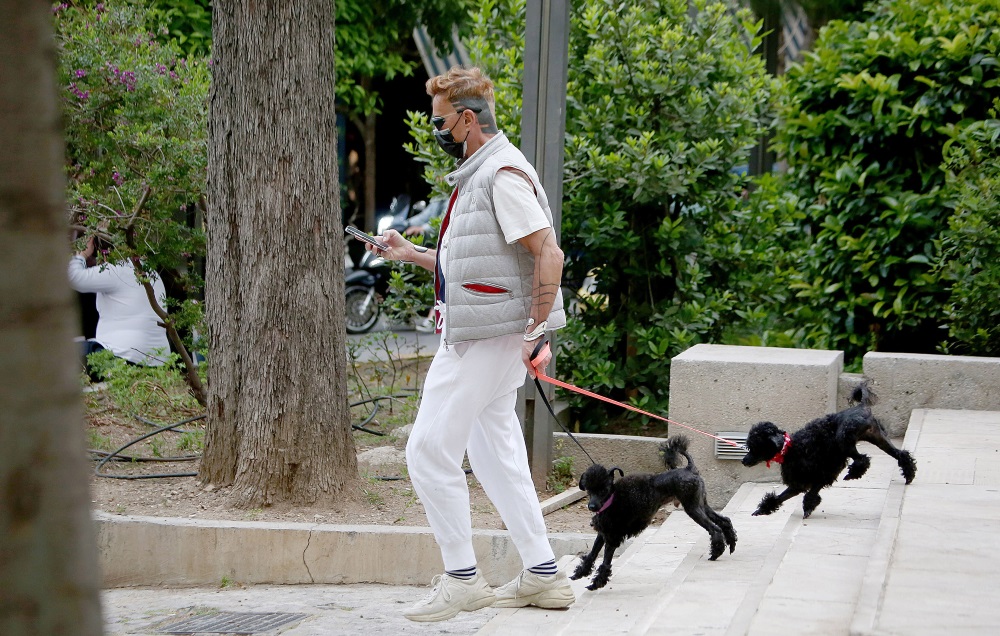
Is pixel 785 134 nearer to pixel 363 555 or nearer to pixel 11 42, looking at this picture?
pixel 363 555

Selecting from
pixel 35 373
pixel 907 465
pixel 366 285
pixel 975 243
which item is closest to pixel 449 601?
pixel 907 465

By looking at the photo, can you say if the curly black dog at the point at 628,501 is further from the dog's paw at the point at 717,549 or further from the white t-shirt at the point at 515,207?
the white t-shirt at the point at 515,207

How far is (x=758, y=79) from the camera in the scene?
7840 mm

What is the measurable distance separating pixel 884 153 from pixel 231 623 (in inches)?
221

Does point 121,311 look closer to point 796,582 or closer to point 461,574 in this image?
point 461,574

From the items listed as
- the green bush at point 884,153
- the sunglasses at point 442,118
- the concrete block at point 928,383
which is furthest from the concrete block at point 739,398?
the sunglasses at point 442,118

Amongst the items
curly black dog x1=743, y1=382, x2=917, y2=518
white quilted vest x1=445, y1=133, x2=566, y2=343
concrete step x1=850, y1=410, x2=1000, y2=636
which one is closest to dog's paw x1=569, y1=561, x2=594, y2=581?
curly black dog x1=743, y1=382, x2=917, y2=518

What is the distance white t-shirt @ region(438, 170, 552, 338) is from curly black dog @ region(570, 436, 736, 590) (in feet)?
3.19

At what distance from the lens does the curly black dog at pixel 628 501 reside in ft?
14.0

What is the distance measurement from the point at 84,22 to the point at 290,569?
4.85 metres

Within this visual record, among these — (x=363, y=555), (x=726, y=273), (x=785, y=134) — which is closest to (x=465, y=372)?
(x=363, y=555)

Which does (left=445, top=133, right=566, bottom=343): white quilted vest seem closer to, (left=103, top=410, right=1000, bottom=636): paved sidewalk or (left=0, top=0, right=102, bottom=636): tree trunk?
(left=103, top=410, right=1000, bottom=636): paved sidewalk

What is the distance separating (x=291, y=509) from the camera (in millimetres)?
6035

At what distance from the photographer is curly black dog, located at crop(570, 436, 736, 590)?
168 inches
